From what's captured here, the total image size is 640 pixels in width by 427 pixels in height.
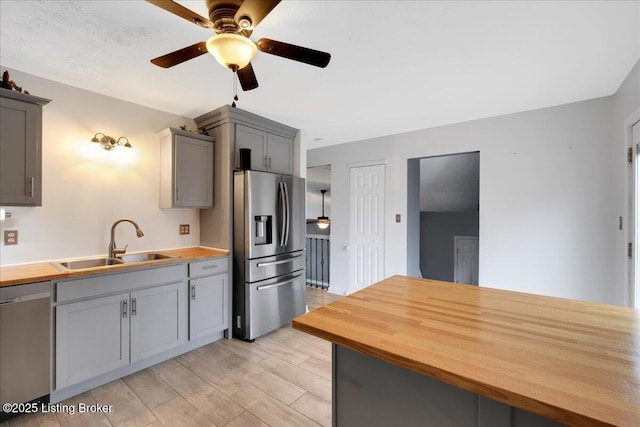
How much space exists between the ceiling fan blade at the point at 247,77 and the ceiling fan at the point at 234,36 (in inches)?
7.4

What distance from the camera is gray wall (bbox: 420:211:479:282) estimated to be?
5.43 m

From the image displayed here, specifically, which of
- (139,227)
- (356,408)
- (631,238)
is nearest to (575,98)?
(631,238)

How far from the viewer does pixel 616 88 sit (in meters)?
2.52

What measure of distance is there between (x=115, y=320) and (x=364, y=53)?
9.15 ft

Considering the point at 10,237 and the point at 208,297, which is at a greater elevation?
the point at 10,237

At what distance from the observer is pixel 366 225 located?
168 inches

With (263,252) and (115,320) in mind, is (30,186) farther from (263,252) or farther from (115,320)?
(263,252)

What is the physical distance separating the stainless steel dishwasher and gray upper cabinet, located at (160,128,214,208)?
128 centimetres

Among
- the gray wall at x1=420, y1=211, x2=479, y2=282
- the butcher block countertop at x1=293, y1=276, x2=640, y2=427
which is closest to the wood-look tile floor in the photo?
the butcher block countertop at x1=293, y1=276, x2=640, y2=427

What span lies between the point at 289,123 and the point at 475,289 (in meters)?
2.83

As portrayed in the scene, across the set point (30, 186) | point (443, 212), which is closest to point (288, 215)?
point (30, 186)

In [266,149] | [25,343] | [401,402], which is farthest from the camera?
[266,149]

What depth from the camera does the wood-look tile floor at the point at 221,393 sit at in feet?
5.96

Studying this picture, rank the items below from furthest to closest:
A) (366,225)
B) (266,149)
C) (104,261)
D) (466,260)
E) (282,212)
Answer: (466,260) < (366,225) < (266,149) < (282,212) < (104,261)
